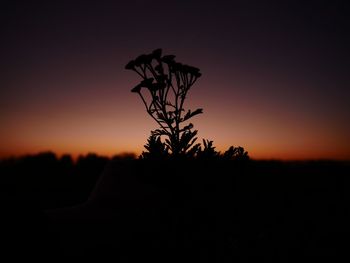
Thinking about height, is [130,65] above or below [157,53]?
below

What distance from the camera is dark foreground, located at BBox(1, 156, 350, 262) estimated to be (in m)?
2.79

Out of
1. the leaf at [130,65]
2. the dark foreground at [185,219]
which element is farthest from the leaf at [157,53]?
the dark foreground at [185,219]

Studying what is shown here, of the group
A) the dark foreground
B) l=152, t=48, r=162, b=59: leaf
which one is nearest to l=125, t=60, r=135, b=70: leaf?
l=152, t=48, r=162, b=59: leaf

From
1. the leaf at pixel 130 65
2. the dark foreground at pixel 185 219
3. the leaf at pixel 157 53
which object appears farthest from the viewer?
the leaf at pixel 130 65

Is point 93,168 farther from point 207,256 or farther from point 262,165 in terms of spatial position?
point 207,256

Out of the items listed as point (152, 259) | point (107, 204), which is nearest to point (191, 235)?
point (152, 259)

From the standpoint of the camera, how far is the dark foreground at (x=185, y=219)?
279cm

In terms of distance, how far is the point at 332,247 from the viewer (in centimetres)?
356

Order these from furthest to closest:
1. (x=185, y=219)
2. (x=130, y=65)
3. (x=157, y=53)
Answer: (x=130, y=65) < (x=157, y=53) < (x=185, y=219)

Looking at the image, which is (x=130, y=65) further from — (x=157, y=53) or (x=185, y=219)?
(x=185, y=219)

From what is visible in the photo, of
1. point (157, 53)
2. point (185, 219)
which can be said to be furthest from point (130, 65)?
point (185, 219)

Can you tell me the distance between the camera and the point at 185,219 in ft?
10.1

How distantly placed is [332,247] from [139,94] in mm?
3206

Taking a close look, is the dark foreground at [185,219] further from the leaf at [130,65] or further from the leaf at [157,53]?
the leaf at [157,53]
